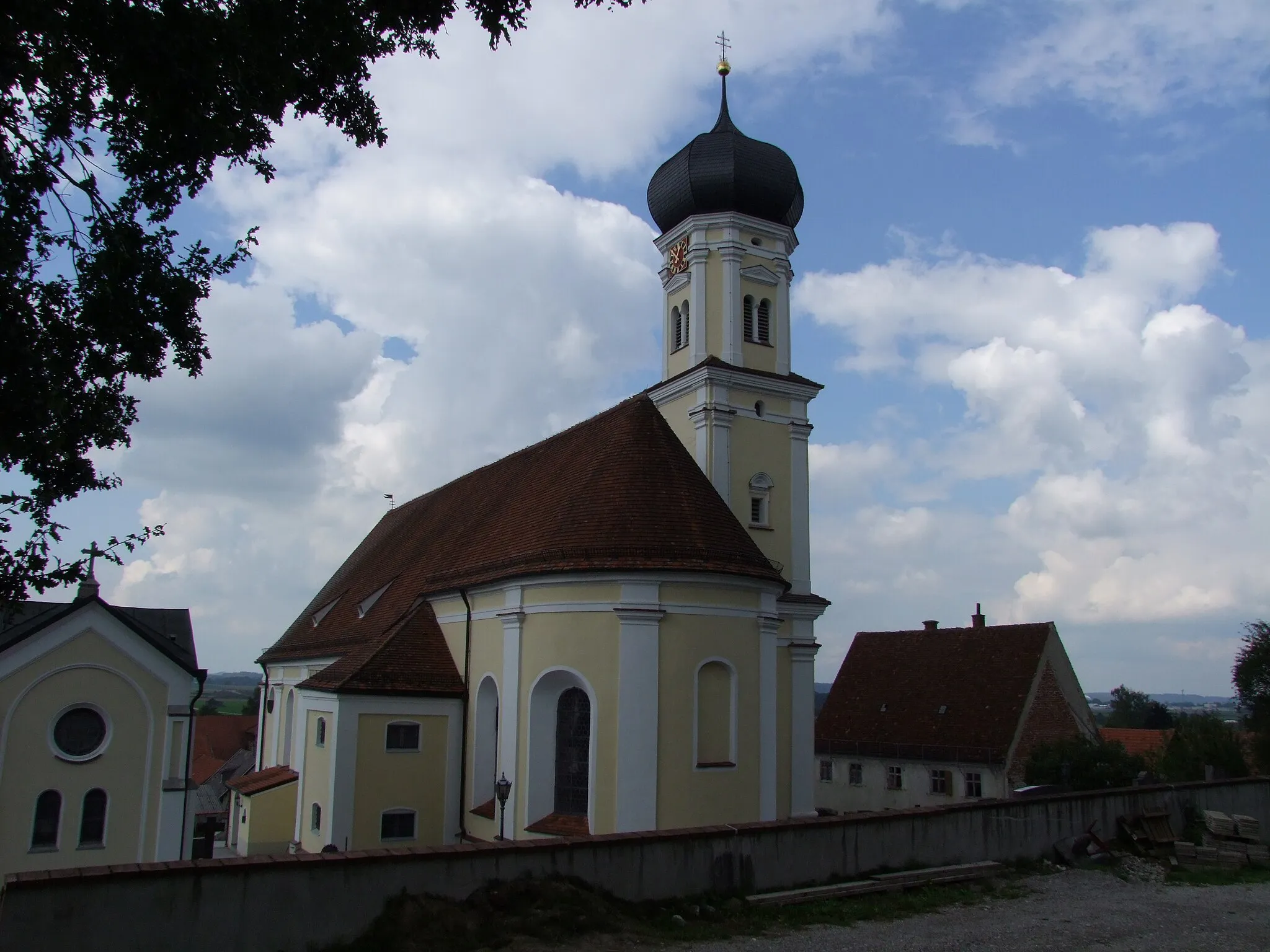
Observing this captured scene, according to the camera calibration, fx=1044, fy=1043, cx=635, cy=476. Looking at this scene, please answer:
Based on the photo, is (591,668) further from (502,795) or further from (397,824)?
(397,824)

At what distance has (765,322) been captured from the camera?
87.5 feet

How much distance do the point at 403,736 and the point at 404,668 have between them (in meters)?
1.51

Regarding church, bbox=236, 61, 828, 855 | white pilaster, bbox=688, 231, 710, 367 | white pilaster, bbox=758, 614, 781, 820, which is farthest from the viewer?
white pilaster, bbox=688, 231, 710, 367

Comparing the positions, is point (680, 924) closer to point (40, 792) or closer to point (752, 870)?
point (752, 870)

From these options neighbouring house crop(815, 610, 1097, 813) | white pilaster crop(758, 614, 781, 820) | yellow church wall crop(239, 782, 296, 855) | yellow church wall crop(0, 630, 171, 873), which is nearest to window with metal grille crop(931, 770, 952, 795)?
neighbouring house crop(815, 610, 1097, 813)

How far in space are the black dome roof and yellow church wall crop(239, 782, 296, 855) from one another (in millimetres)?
17476

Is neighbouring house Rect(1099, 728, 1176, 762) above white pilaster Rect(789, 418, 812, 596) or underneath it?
underneath

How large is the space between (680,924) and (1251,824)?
1299 cm

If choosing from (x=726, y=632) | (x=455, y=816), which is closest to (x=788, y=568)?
(x=726, y=632)

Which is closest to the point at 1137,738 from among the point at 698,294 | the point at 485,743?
the point at 698,294

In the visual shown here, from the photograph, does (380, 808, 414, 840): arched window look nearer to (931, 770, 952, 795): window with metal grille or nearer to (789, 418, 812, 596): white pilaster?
(789, 418, 812, 596): white pilaster

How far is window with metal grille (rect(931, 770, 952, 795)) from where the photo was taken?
125ft

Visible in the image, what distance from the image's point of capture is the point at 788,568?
25.4m

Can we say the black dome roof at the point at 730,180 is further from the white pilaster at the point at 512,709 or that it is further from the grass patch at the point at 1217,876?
the grass patch at the point at 1217,876
